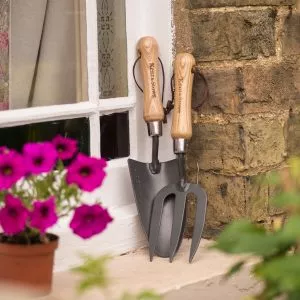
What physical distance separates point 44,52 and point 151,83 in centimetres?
33

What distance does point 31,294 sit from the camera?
2125 mm

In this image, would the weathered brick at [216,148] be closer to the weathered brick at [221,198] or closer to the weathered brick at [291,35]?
the weathered brick at [221,198]

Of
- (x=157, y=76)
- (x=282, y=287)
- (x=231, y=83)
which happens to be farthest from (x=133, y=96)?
(x=282, y=287)

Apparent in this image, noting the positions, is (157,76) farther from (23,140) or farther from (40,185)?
(40,185)

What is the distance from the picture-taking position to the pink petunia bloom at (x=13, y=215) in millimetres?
1932

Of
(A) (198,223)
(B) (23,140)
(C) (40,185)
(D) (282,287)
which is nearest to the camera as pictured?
(D) (282,287)

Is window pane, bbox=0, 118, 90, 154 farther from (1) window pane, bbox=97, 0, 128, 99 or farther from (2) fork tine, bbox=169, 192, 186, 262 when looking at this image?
(2) fork tine, bbox=169, 192, 186, 262

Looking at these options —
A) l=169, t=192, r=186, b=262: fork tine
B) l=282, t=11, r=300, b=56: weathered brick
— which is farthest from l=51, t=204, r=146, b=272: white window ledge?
l=282, t=11, r=300, b=56: weathered brick

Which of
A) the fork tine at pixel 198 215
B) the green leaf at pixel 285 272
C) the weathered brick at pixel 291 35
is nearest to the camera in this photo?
the green leaf at pixel 285 272

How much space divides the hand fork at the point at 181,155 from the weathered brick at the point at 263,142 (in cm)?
18

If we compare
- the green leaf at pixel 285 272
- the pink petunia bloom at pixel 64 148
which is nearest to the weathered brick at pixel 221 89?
the pink petunia bloom at pixel 64 148

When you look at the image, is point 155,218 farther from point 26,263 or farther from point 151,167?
point 26,263

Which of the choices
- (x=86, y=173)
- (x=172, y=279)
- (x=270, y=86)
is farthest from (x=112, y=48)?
(x=86, y=173)

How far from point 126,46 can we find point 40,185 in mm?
920
